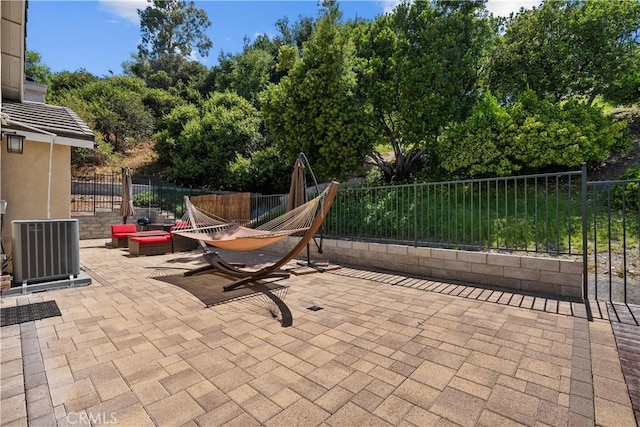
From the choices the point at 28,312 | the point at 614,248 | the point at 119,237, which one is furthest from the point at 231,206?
the point at 614,248

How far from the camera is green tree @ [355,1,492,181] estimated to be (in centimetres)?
884

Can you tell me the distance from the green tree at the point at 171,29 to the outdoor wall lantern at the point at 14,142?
3737 centimetres

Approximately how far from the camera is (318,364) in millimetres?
2389

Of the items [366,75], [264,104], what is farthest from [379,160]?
[264,104]

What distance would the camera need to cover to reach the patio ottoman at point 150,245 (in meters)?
7.67

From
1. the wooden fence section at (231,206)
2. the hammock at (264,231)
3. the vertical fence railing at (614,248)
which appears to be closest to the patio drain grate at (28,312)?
the hammock at (264,231)

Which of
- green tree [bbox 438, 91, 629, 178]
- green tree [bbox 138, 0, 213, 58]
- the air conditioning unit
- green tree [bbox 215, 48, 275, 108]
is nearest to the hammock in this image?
the air conditioning unit

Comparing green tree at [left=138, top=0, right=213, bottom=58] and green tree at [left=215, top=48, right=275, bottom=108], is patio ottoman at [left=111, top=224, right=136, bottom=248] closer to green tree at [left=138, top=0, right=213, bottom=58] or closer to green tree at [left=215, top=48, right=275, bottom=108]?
green tree at [left=215, top=48, right=275, bottom=108]

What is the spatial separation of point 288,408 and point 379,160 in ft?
33.7

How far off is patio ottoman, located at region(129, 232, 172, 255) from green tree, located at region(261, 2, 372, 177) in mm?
4477

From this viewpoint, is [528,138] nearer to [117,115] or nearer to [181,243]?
[181,243]

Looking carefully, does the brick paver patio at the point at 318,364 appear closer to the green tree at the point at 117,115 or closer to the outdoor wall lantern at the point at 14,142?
the outdoor wall lantern at the point at 14,142

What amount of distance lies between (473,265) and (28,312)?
6005 mm

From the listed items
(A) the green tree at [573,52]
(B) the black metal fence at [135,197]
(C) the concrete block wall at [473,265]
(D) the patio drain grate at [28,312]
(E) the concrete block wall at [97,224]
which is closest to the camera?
(D) the patio drain grate at [28,312]
